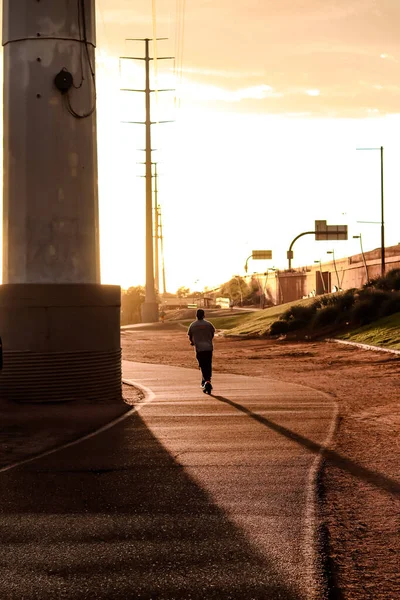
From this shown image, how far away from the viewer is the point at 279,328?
4872cm

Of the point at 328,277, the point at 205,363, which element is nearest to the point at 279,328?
the point at 205,363

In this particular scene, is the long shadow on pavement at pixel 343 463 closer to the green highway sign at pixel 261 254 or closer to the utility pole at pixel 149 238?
the utility pole at pixel 149 238

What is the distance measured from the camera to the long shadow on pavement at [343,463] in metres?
9.40

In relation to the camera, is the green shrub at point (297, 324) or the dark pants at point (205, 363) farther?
the green shrub at point (297, 324)

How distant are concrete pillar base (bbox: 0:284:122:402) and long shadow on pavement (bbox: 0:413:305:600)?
7.23m

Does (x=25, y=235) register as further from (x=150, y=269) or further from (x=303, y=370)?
(x=150, y=269)

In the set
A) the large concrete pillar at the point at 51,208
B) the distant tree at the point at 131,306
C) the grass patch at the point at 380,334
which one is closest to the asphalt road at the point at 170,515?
the large concrete pillar at the point at 51,208

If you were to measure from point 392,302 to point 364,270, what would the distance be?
2704cm

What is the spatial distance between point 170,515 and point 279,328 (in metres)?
41.0

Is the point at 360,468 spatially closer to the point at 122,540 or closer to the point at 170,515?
the point at 170,515

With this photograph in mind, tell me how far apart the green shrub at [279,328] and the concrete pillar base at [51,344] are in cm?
3040

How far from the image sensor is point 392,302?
135ft

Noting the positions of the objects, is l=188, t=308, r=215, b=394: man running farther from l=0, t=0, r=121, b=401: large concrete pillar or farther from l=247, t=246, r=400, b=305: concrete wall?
l=247, t=246, r=400, b=305: concrete wall

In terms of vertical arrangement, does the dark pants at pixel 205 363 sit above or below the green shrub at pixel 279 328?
above
